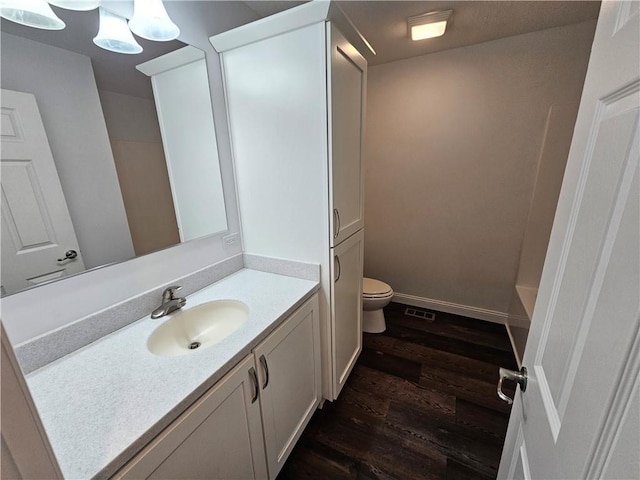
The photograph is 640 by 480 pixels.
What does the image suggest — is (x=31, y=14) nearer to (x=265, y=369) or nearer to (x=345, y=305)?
(x=265, y=369)

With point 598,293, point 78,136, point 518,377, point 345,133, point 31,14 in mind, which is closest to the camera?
point 598,293

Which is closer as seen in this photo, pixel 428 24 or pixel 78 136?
pixel 78 136

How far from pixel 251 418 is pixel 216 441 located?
17cm

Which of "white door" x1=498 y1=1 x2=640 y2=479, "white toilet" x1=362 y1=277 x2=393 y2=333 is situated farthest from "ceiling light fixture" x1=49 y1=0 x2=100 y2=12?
"white toilet" x1=362 y1=277 x2=393 y2=333

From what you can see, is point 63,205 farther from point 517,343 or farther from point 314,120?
point 517,343

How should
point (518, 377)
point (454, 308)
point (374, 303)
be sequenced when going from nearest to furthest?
1. point (518, 377)
2. point (374, 303)
3. point (454, 308)

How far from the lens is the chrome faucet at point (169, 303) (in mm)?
1112

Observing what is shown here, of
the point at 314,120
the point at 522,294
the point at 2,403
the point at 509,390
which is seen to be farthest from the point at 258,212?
the point at 522,294

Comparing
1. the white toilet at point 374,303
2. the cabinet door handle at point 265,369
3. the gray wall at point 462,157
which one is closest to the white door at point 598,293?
the cabinet door handle at point 265,369

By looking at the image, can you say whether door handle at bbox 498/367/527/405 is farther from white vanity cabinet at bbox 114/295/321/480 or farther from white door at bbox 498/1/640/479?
white vanity cabinet at bbox 114/295/321/480

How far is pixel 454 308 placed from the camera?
2.55m

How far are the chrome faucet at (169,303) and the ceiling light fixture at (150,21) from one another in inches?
41.8

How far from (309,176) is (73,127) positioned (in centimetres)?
89

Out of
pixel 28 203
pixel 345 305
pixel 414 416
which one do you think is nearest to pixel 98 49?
pixel 28 203
